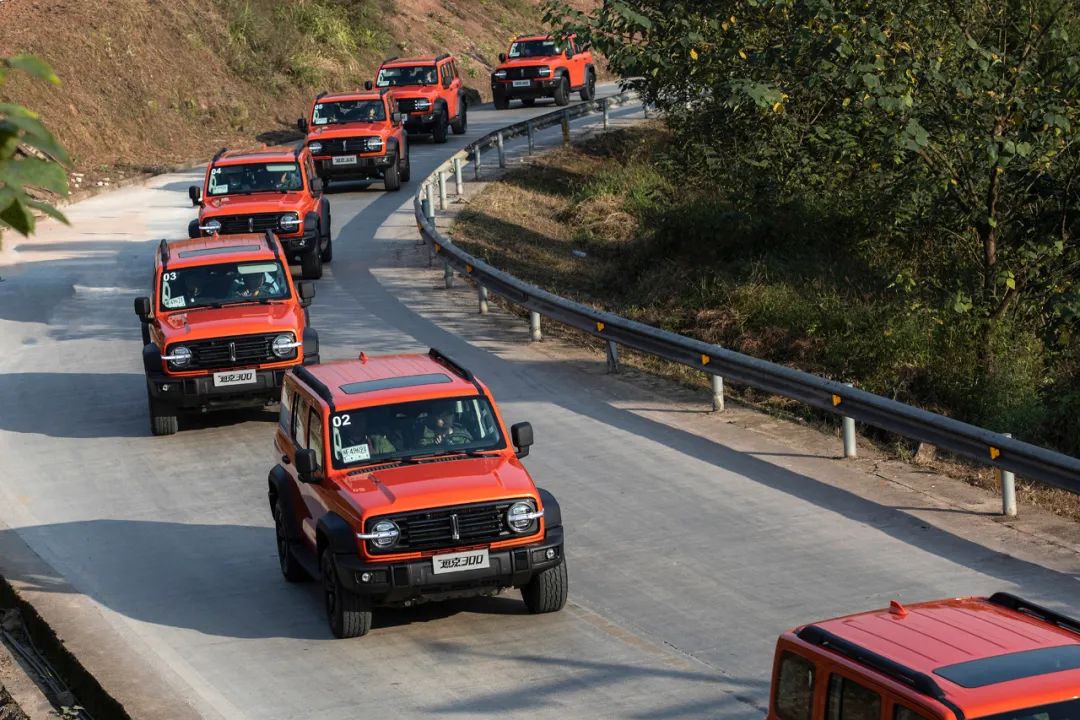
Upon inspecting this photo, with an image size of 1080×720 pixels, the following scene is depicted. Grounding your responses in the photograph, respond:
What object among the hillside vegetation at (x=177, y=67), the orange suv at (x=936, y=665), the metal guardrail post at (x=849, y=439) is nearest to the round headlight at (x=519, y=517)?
the orange suv at (x=936, y=665)

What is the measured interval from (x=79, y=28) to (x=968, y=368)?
31.1 meters

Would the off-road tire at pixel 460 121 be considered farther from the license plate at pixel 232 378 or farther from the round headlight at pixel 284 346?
the license plate at pixel 232 378

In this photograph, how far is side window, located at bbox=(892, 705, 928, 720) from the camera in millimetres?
5953

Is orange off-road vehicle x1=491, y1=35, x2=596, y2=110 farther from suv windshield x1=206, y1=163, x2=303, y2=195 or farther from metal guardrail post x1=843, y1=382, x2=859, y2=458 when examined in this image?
metal guardrail post x1=843, y1=382, x2=859, y2=458

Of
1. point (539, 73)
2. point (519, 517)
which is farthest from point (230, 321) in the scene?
point (539, 73)

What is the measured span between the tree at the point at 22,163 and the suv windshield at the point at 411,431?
7.16 metres

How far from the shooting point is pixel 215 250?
1738 cm

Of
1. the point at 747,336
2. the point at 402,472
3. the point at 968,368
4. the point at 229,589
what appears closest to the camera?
the point at 402,472

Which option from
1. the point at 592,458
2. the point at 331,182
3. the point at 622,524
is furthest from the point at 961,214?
the point at 331,182

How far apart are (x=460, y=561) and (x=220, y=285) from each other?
785 centimetres

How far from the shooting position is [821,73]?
17.4 meters

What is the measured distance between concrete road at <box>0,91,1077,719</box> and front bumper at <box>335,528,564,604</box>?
41 cm

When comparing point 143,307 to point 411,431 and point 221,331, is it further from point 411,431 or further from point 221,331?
point 411,431

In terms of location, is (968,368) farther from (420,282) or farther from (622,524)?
(420,282)
